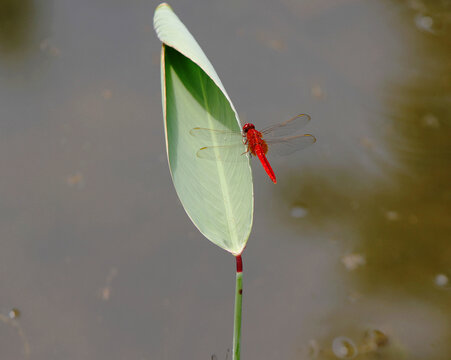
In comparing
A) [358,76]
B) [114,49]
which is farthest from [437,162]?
[114,49]

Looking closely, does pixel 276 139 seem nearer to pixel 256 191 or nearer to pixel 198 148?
pixel 256 191

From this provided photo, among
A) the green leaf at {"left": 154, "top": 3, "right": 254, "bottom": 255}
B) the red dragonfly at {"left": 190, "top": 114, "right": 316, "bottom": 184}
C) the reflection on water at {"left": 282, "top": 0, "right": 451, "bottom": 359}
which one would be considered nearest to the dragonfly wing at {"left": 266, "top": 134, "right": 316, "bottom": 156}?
the red dragonfly at {"left": 190, "top": 114, "right": 316, "bottom": 184}

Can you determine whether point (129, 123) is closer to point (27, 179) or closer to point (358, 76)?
point (27, 179)

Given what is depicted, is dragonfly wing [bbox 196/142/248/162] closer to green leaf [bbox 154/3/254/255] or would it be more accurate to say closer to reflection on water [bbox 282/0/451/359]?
green leaf [bbox 154/3/254/255]

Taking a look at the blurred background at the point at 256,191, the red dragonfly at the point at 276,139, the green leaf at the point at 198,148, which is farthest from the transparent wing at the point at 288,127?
the green leaf at the point at 198,148

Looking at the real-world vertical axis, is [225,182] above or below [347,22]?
below
